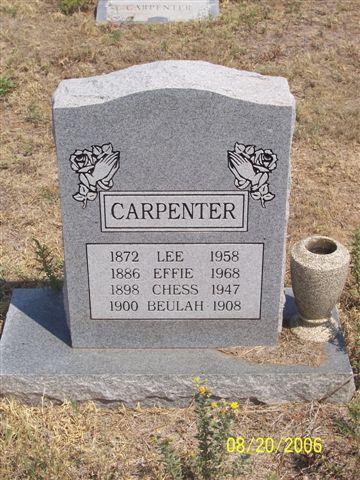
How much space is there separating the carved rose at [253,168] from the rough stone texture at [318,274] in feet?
1.48

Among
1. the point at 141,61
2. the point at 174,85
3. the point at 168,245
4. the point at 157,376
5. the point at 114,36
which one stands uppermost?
the point at 174,85

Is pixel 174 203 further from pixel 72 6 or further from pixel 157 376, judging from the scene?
pixel 72 6

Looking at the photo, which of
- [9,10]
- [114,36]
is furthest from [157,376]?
[9,10]

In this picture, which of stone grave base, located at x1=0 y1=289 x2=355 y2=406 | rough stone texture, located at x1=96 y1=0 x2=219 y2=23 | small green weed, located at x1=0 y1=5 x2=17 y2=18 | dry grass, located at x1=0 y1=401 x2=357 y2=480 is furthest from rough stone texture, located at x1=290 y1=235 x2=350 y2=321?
small green weed, located at x1=0 y1=5 x2=17 y2=18

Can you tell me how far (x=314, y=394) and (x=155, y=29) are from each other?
6.21 m

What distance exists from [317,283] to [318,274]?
0.06 metres

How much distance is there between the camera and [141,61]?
818 cm

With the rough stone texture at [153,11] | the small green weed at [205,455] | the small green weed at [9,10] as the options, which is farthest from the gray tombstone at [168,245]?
the small green weed at [9,10]

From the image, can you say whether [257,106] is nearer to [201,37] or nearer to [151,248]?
[151,248]

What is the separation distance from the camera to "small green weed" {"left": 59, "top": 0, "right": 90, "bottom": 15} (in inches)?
371

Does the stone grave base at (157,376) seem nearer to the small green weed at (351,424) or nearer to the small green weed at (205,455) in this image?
the small green weed at (351,424)
